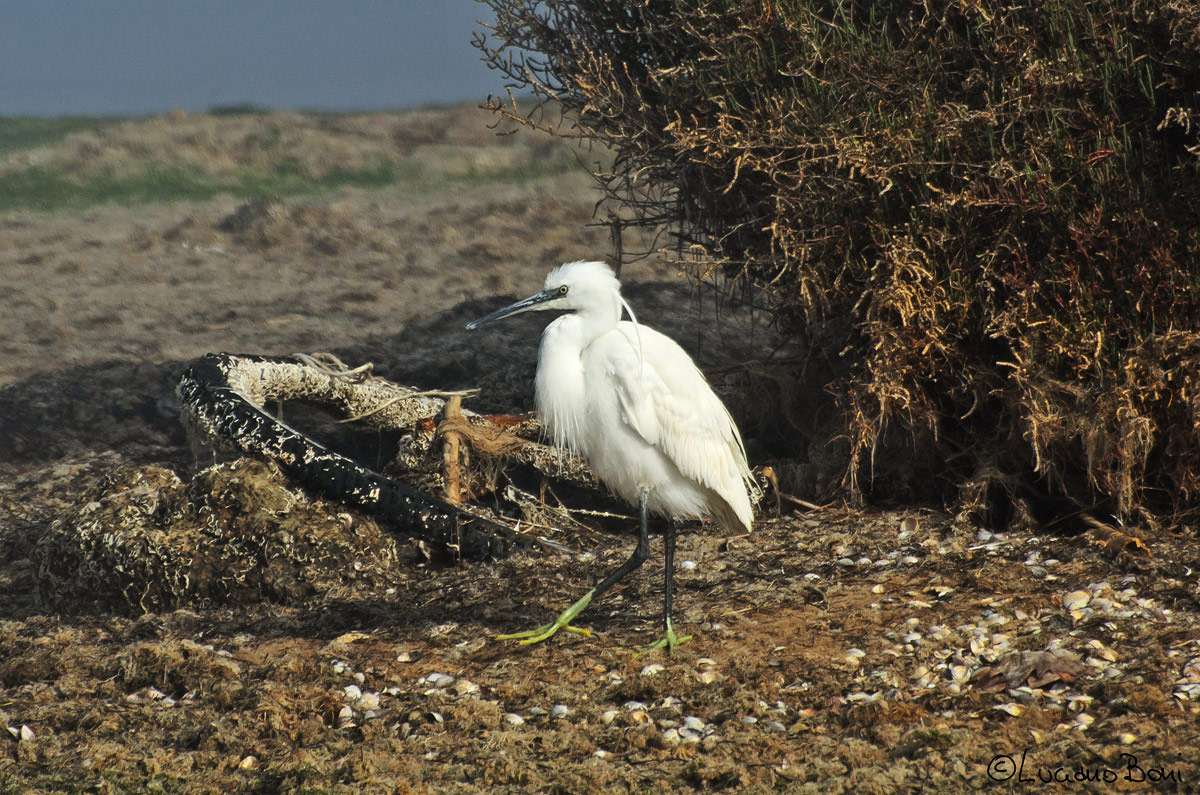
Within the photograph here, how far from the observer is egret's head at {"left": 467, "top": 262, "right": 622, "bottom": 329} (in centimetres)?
414

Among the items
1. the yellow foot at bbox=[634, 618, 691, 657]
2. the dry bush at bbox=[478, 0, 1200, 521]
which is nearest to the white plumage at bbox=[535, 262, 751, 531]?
the yellow foot at bbox=[634, 618, 691, 657]

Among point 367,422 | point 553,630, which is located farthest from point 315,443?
point 553,630

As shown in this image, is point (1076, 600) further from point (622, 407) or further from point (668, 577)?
point (622, 407)

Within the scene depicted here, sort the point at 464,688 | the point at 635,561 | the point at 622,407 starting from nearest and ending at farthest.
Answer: the point at 464,688
the point at 622,407
the point at 635,561

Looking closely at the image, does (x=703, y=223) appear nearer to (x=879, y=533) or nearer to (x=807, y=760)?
(x=879, y=533)

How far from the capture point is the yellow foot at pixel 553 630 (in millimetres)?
4094

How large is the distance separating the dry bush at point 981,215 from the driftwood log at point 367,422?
4.89 feet

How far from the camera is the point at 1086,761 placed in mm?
3016

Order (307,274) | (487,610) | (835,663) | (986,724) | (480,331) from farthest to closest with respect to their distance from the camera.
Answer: (307,274) < (480,331) < (487,610) < (835,663) < (986,724)

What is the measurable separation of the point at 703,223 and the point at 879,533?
186 centimetres

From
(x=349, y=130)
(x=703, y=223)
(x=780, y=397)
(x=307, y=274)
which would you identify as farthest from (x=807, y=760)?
(x=349, y=130)

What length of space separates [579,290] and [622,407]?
49 centimetres

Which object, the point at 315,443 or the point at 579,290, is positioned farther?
the point at 315,443

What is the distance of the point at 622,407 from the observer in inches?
164
